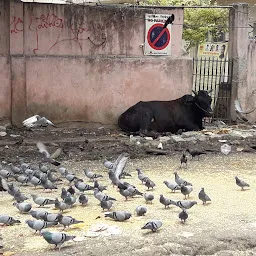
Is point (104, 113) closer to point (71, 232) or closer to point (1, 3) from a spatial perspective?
point (1, 3)

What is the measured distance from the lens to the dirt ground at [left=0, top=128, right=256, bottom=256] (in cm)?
567

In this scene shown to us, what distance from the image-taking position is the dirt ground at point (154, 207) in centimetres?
567

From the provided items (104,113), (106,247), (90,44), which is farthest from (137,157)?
(106,247)

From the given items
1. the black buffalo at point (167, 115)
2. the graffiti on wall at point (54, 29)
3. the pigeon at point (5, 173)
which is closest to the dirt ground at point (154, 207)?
the pigeon at point (5, 173)

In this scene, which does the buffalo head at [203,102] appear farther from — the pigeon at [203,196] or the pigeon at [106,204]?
the pigeon at [106,204]

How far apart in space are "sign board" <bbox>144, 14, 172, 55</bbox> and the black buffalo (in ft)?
4.28

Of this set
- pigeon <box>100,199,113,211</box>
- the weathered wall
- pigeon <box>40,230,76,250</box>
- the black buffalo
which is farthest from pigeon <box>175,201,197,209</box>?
the weathered wall

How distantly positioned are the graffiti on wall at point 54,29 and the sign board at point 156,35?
1259 mm

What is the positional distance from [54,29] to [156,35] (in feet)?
8.22

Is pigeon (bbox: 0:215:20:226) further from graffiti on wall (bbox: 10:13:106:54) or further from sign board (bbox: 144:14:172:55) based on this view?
sign board (bbox: 144:14:172:55)

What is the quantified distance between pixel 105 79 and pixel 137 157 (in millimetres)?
3112

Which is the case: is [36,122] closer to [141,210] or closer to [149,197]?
[149,197]

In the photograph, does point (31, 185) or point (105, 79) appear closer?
point (31, 185)

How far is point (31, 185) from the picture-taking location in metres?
8.56
